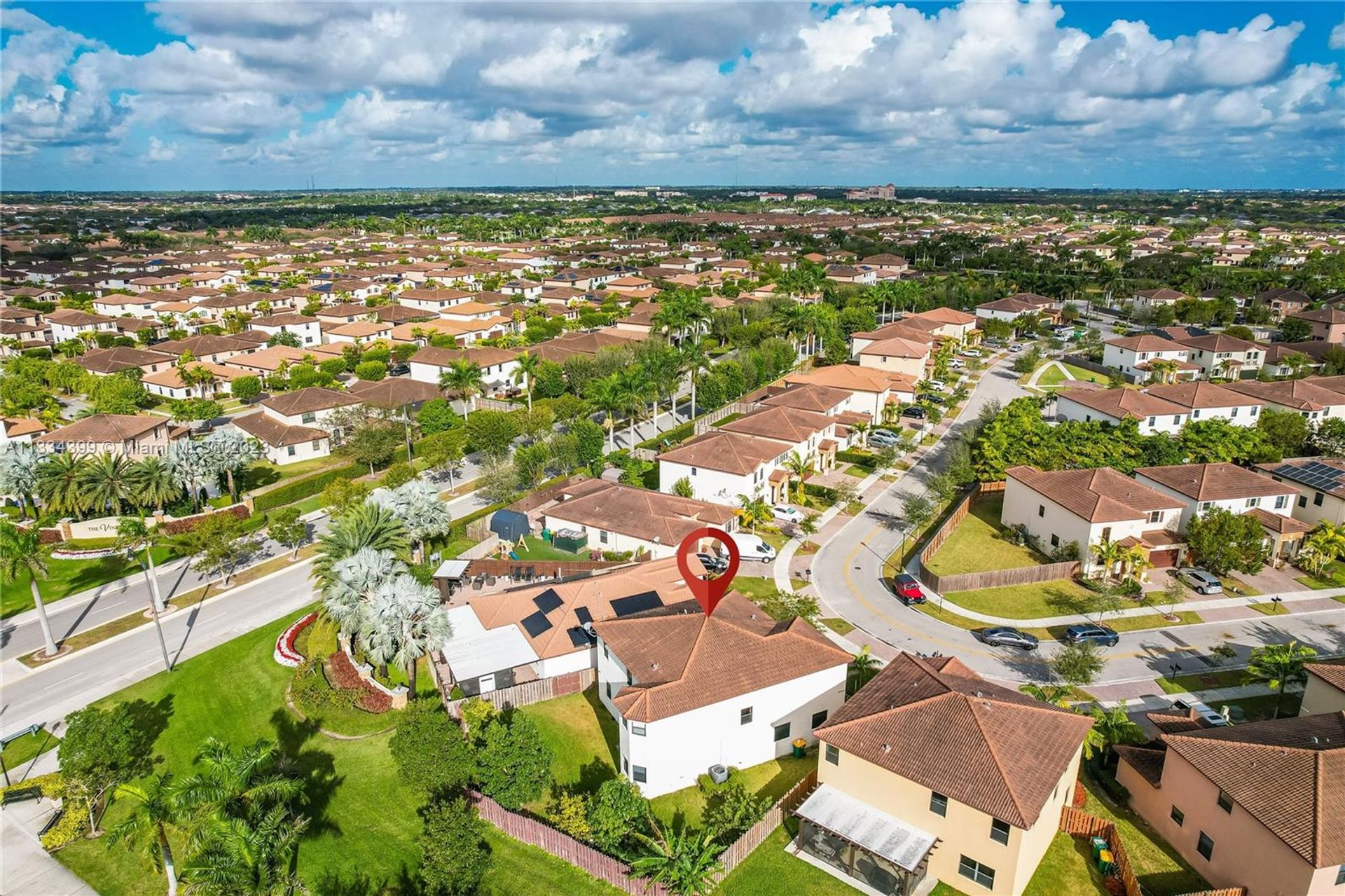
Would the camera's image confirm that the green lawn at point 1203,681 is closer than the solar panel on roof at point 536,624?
Yes

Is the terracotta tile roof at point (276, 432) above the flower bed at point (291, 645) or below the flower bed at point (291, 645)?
above

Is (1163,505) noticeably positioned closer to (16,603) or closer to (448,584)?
(448,584)

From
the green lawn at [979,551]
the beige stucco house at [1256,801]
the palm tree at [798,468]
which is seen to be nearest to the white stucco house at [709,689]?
the beige stucco house at [1256,801]

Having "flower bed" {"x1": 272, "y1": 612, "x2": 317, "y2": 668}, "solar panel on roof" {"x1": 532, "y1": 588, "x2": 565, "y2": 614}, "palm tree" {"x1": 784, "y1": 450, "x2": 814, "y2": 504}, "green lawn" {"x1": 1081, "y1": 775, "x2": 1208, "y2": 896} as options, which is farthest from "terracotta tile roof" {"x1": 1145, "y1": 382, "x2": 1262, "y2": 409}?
"flower bed" {"x1": 272, "y1": 612, "x2": 317, "y2": 668}

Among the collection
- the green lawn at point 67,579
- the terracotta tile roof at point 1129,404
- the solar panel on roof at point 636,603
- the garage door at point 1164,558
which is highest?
the terracotta tile roof at point 1129,404

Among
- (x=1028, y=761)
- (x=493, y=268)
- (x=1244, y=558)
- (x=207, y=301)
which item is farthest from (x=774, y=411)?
(x=493, y=268)

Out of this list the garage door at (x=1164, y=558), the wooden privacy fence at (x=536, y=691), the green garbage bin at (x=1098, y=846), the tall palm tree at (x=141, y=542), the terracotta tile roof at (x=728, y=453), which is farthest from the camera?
the terracotta tile roof at (x=728, y=453)

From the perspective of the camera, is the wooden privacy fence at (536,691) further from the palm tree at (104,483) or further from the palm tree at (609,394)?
the palm tree at (104,483)

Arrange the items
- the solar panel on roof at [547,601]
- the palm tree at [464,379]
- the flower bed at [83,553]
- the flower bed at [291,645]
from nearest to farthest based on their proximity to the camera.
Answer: the solar panel on roof at [547,601], the flower bed at [291,645], the flower bed at [83,553], the palm tree at [464,379]
